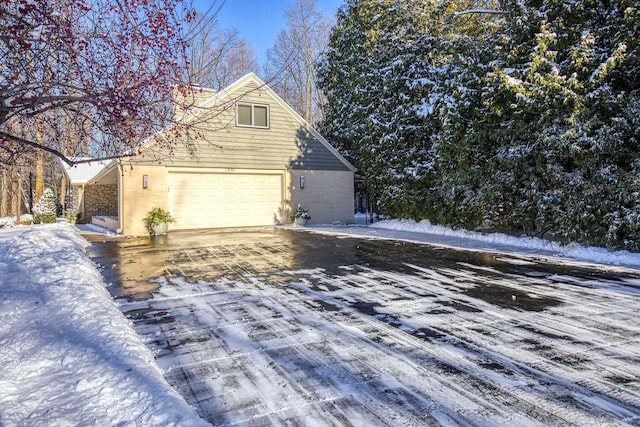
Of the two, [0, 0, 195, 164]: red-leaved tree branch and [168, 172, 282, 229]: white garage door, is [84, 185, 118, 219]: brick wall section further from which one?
[0, 0, 195, 164]: red-leaved tree branch

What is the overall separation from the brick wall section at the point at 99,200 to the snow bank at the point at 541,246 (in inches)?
559

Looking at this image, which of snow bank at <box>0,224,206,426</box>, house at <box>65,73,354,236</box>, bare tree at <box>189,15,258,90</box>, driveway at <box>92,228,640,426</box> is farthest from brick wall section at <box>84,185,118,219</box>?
snow bank at <box>0,224,206,426</box>

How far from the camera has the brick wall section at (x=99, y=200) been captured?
19156 millimetres

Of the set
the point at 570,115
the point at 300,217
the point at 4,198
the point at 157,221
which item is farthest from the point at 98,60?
the point at 4,198

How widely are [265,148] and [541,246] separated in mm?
9082

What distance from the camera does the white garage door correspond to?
12.6 m

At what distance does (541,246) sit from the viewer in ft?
27.8

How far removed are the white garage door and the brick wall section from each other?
27.7ft

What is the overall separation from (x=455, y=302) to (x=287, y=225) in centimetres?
1010

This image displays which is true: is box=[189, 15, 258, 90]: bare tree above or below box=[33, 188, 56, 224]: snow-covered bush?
above

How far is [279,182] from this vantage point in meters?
14.4

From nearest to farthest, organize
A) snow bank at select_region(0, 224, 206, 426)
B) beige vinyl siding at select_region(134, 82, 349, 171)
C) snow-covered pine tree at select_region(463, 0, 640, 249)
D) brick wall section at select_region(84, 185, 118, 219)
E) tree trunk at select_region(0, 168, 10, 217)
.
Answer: snow bank at select_region(0, 224, 206, 426)
snow-covered pine tree at select_region(463, 0, 640, 249)
beige vinyl siding at select_region(134, 82, 349, 171)
brick wall section at select_region(84, 185, 118, 219)
tree trunk at select_region(0, 168, 10, 217)

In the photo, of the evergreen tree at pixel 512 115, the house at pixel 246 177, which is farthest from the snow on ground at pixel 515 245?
the house at pixel 246 177

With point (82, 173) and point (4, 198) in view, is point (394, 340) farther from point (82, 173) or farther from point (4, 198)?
point (4, 198)
